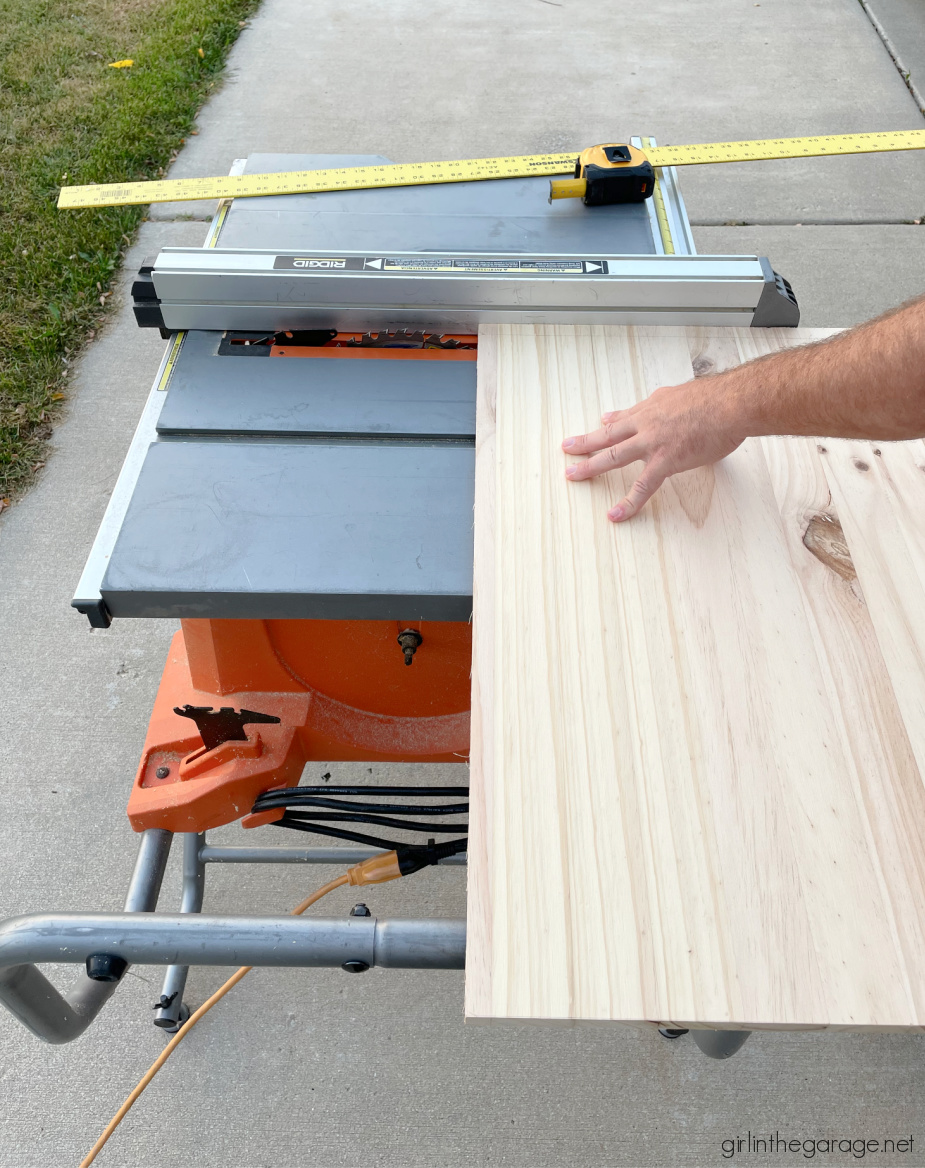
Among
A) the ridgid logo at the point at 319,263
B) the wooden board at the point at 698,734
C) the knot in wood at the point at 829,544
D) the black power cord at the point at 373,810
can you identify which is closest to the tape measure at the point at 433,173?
the ridgid logo at the point at 319,263

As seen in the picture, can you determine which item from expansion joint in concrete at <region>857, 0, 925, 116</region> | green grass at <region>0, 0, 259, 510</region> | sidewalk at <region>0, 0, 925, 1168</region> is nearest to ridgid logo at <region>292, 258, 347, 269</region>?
sidewalk at <region>0, 0, 925, 1168</region>

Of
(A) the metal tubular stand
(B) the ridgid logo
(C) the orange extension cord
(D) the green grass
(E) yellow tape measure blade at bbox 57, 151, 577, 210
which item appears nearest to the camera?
(A) the metal tubular stand

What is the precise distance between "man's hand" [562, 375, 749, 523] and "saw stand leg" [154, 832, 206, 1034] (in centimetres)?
127

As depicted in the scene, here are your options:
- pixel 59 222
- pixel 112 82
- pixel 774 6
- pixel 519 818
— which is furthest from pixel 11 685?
pixel 774 6

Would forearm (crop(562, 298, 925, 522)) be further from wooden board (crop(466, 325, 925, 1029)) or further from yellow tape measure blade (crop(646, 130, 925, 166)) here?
yellow tape measure blade (crop(646, 130, 925, 166))

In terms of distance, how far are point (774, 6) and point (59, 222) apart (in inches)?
179

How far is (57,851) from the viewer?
2.20m

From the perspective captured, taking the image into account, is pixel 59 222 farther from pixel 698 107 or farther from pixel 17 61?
pixel 698 107

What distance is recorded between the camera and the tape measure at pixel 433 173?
1.68 m

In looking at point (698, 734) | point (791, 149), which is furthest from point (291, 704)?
point (791, 149)

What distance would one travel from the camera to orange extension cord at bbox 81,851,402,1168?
1.54 meters

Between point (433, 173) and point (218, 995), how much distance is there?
6.34 ft

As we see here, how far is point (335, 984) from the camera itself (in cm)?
202

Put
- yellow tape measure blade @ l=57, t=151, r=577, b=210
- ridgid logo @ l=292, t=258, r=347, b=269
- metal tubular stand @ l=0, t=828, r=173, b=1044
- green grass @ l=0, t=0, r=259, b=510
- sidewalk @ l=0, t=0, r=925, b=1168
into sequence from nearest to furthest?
metal tubular stand @ l=0, t=828, r=173, b=1044 → ridgid logo @ l=292, t=258, r=347, b=269 → yellow tape measure blade @ l=57, t=151, r=577, b=210 → sidewalk @ l=0, t=0, r=925, b=1168 → green grass @ l=0, t=0, r=259, b=510
